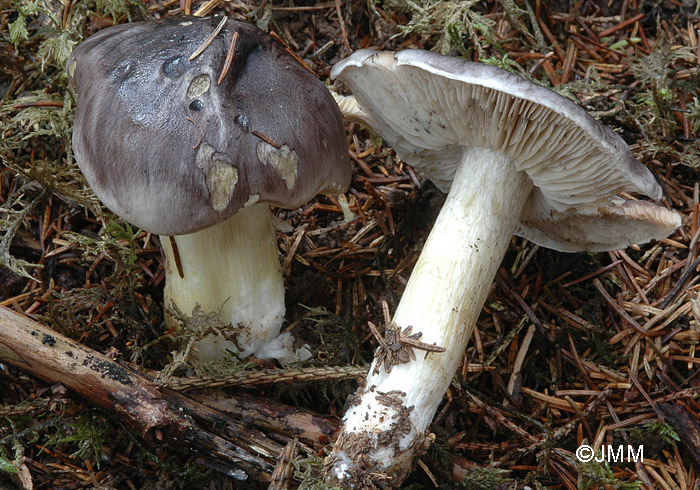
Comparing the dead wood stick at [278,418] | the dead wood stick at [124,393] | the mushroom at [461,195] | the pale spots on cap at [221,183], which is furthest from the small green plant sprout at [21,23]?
the dead wood stick at [278,418]

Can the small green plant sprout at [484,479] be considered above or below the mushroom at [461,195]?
below

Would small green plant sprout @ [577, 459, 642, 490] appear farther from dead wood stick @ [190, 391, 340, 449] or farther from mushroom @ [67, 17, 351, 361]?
mushroom @ [67, 17, 351, 361]

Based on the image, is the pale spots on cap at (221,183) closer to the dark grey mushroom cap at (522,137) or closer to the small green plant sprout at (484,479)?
the dark grey mushroom cap at (522,137)

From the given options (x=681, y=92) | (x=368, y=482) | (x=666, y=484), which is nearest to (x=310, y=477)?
(x=368, y=482)

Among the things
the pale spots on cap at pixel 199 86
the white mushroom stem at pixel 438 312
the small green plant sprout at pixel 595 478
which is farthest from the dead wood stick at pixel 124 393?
the small green plant sprout at pixel 595 478

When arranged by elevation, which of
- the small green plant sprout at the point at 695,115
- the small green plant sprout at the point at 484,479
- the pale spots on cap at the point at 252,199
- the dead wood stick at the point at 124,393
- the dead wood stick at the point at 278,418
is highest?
the pale spots on cap at the point at 252,199

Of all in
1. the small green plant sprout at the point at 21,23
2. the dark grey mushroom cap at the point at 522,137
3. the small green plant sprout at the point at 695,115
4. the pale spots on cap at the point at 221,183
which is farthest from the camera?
the small green plant sprout at the point at 695,115

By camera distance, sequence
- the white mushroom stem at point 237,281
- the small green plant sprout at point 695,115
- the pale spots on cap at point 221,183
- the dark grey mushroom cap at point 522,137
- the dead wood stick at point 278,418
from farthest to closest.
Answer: the small green plant sprout at point 695,115, the white mushroom stem at point 237,281, the dead wood stick at point 278,418, the pale spots on cap at point 221,183, the dark grey mushroom cap at point 522,137

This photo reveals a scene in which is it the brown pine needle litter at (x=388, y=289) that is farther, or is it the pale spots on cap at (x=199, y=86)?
the brown pine needle litter at (x=388, y=289)
